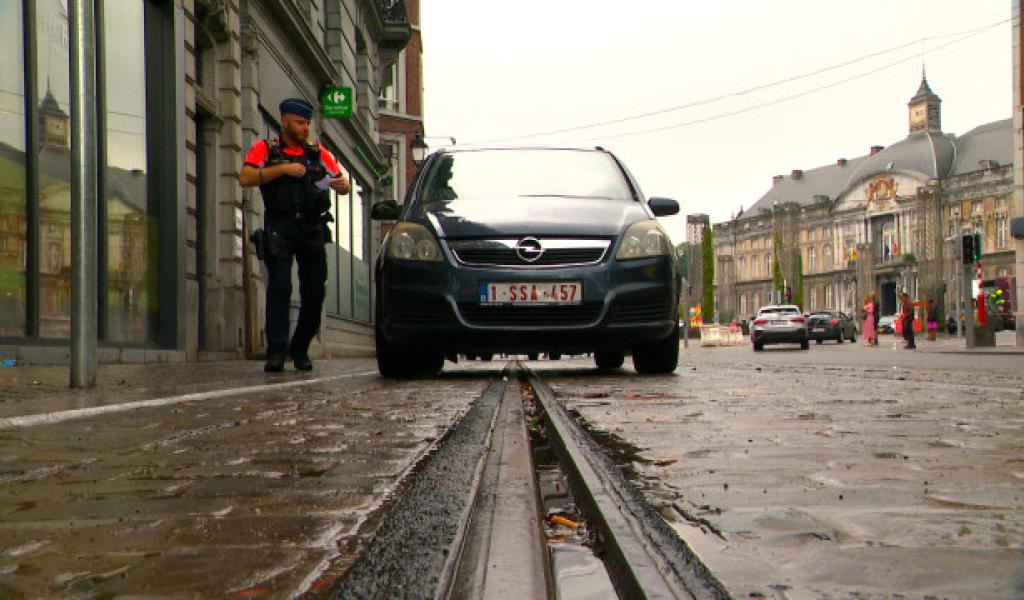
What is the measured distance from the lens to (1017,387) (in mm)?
4730

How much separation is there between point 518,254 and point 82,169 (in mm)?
2443

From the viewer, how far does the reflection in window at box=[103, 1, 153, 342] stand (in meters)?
9.18

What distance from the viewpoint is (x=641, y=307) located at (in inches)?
240

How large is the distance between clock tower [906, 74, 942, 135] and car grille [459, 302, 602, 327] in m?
99.5

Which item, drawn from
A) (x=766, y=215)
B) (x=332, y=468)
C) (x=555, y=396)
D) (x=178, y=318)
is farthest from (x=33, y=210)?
(x=766, y=215)

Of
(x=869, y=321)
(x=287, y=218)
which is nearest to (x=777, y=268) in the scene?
(x=869, y=321)

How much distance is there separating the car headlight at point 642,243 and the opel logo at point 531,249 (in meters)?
0.46

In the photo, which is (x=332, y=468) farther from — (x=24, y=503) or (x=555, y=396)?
(x=555, y=396)

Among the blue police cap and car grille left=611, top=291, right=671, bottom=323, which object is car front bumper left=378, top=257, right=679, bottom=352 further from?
the blue police cap

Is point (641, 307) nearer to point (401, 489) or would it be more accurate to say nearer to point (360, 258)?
point (401, 489)

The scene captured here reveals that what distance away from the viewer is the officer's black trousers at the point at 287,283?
6676 mm

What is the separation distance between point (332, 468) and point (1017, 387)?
3.83m

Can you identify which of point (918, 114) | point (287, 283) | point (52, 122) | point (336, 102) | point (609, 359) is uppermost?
point (918, 114)

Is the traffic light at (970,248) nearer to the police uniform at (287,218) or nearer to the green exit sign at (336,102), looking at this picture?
the green exit sign at (336,102)
